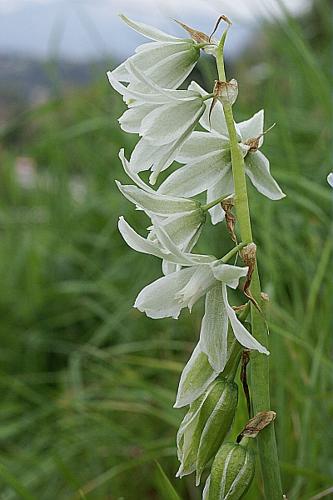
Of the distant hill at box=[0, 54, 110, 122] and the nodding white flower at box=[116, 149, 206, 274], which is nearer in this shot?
the nodding white flower at box=[116, 149, 206, 274]

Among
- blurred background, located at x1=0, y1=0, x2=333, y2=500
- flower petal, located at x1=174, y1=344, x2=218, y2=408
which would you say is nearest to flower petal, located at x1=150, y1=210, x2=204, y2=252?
flower petal, located at x1=174, y1=344, x2=218, y2=408

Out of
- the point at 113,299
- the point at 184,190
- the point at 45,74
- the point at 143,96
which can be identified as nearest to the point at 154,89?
the point at 143,96

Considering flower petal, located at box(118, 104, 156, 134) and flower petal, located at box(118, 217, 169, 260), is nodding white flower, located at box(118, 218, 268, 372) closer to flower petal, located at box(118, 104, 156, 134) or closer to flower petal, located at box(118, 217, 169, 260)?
flower petal, located at box(118, 217, 169, 260)

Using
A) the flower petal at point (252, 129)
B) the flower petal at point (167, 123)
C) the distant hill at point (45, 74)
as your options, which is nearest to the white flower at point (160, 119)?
the flower petal at point (167, 123)

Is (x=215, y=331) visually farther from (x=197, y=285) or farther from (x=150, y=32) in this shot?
(x=150, y=32)

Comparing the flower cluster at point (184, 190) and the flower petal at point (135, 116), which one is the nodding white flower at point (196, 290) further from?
the flower petal at point (135, 116)

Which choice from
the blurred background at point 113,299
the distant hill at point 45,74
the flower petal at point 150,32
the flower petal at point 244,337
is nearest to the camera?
the flower petal at point 244,337

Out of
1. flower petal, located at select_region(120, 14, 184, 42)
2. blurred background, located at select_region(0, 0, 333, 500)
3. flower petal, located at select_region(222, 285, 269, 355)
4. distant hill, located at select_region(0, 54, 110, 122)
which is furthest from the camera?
distant hill, located at select_region(0, 54, 110, 122)
